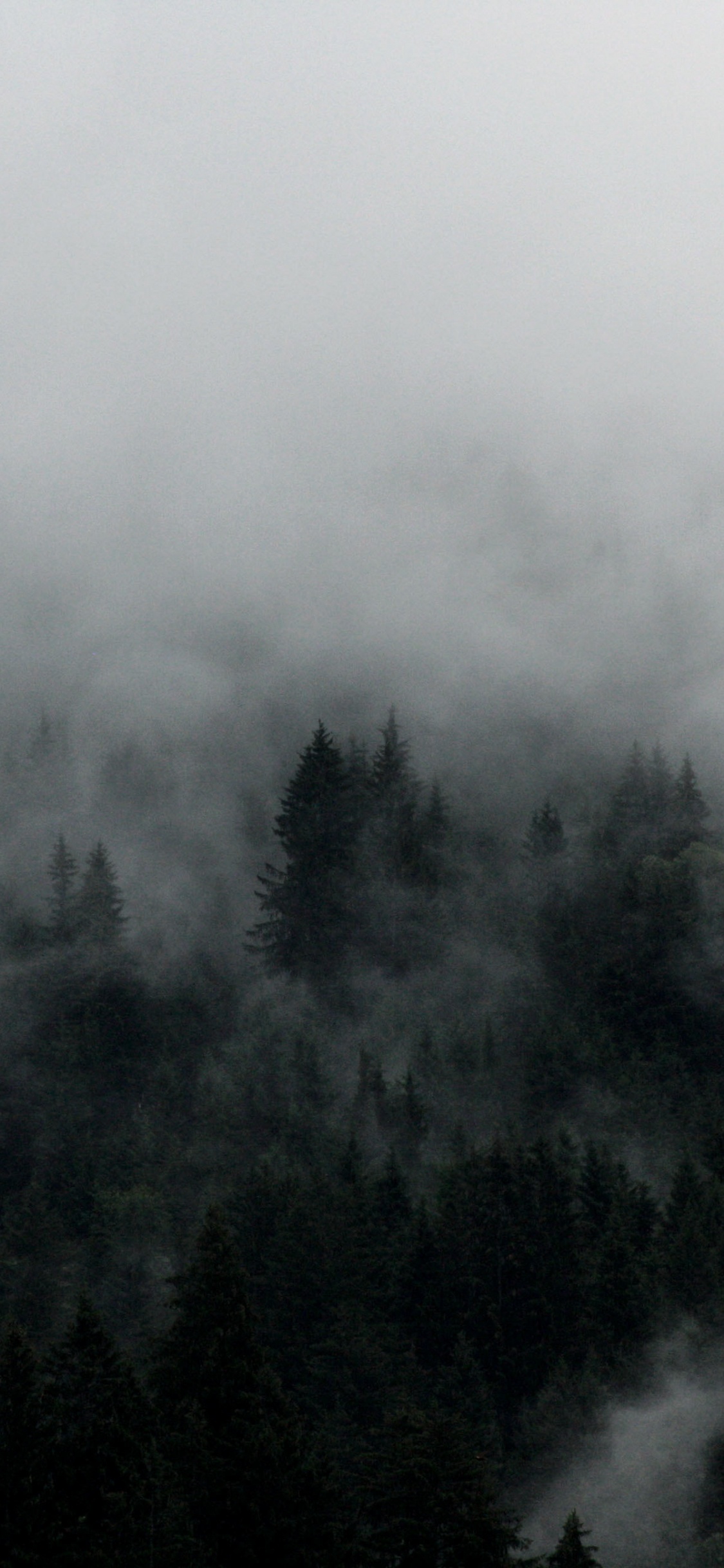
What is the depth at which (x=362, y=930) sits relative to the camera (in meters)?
109

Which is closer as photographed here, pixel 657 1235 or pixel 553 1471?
pixel 553 1471

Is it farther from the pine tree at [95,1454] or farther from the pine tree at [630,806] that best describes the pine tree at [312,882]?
the pine tree at [95,1454]

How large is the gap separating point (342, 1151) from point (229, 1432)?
4136 centimetres

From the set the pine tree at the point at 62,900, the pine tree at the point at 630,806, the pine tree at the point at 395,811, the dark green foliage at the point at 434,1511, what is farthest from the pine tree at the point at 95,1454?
the pine tree at the point at 630,806

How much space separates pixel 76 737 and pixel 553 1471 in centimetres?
10030

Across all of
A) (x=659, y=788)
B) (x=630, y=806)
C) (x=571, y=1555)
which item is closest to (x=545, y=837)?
(x=630, y=806)

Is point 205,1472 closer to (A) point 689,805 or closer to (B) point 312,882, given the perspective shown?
(B) point 312,882

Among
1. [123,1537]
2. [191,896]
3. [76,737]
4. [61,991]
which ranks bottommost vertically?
[123,1537]

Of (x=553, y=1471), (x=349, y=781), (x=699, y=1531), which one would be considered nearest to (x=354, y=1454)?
(x=553, y=1471)

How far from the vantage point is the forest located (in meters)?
39.5

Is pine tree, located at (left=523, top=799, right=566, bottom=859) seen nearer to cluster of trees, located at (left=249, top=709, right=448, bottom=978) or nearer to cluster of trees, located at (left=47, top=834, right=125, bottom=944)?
cluster of trees, located at (left=249, top=709, right=448, bottom=978)

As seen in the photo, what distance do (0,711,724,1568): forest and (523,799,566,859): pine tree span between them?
0.99 feet

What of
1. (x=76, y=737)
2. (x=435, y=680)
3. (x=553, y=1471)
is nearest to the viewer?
(x=553, y=1471)

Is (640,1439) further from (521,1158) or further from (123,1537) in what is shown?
(123,1537)
